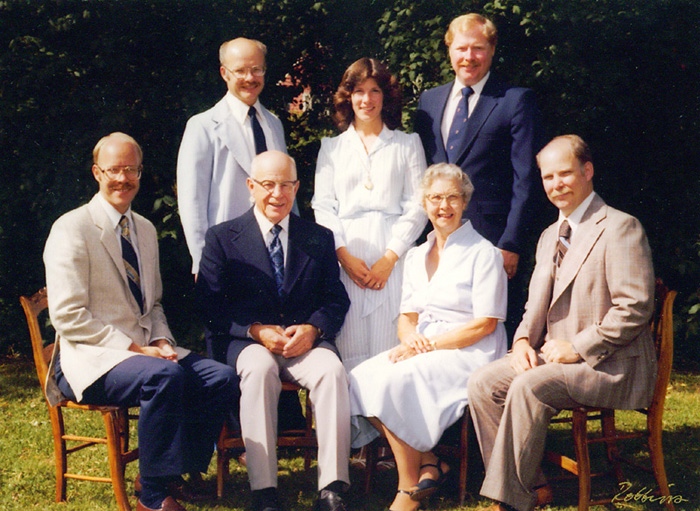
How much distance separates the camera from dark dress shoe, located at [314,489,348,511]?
3684 millimetres

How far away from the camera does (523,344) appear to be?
3.90 metres

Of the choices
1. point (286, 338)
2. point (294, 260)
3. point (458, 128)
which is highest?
point (458, 128)

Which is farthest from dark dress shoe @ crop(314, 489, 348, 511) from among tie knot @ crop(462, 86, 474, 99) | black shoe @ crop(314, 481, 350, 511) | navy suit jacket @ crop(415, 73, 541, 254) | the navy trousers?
tie knot @ crop(462, 86, 474, 99)

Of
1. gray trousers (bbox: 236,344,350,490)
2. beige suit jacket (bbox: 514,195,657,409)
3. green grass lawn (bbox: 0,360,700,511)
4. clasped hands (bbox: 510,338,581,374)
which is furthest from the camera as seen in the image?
green grass lawn (bbox: 0,360,700,511)

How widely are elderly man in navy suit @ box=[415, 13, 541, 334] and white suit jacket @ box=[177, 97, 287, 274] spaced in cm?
121

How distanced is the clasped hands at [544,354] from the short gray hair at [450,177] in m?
0.84

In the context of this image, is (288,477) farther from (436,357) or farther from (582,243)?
(582,243)

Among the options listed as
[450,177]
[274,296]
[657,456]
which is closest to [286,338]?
[274,296]

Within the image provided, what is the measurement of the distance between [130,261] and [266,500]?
140 centimetres

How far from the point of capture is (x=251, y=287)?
13.7 feet

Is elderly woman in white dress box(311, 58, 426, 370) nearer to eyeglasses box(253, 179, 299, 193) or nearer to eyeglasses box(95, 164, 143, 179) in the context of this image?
eyeglasses box(253, 179, 299, 193)

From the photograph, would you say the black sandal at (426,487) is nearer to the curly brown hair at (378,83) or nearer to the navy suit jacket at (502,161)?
the navy suit jacket at (502,161)

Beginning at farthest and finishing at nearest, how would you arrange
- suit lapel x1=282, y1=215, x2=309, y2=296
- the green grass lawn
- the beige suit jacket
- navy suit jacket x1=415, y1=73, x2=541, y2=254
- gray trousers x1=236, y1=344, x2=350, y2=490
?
1. navy suit jacket x1=415, y1=73, x2=541, y2=254
2. suit lapel x1=282, y1=215, x2=309, y2=296
3. the green grass lawn
4. gray trousers x1=236, y1=344, x2=350, y2=490
5. the beige suit jacket

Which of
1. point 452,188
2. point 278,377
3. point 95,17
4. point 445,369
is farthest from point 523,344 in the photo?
point 95,17
